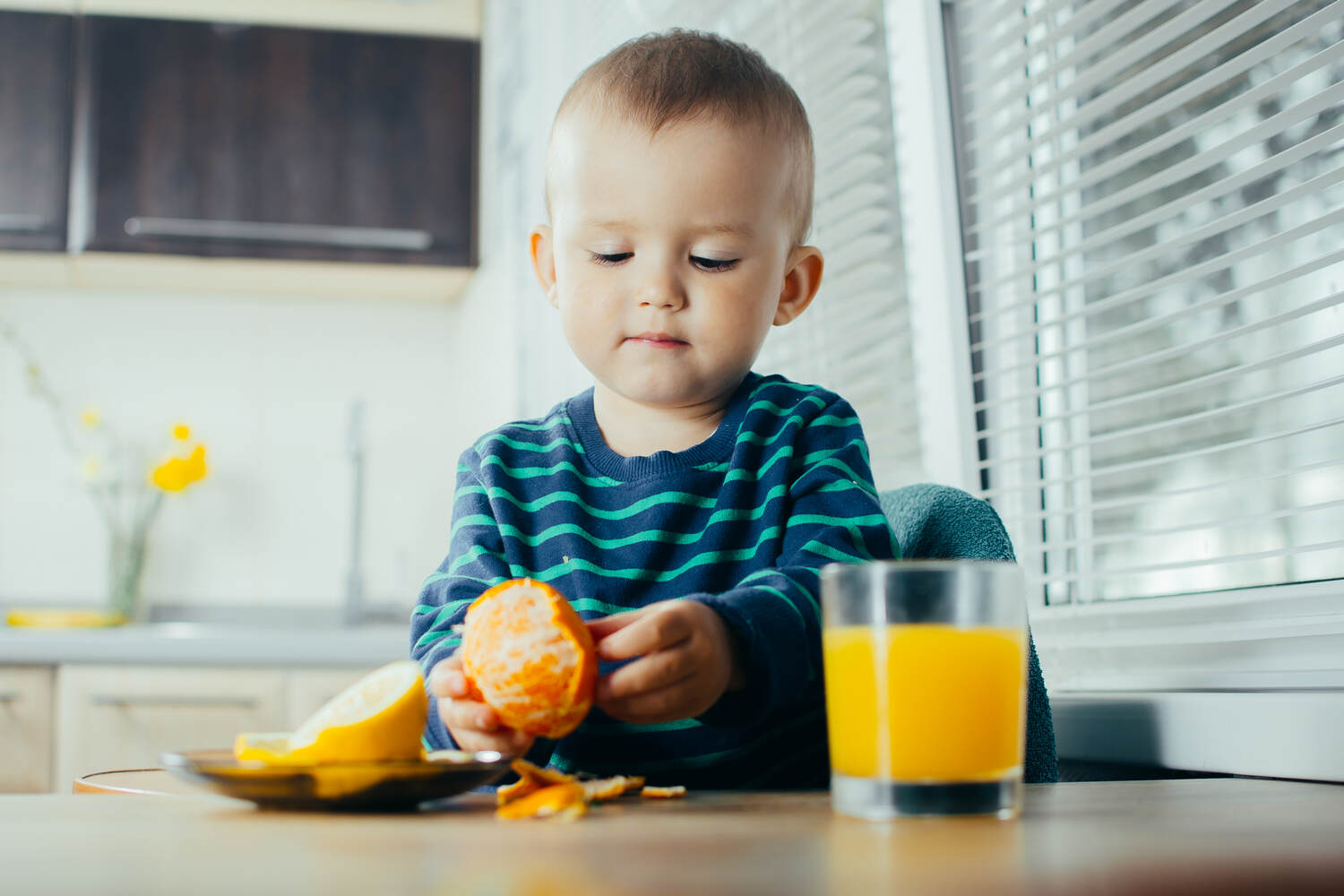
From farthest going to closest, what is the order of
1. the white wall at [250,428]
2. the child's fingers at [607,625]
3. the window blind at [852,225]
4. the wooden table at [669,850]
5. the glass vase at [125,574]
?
the white wall at [250,428] < the glass vase at [125,574] < the window blind at [852,225] < the child's fingers at [607,625] < the wooden table at [669,850]

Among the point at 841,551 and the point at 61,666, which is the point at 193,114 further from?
the point at 841,551

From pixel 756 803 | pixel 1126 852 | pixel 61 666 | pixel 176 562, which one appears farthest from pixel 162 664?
pixel 1126 852

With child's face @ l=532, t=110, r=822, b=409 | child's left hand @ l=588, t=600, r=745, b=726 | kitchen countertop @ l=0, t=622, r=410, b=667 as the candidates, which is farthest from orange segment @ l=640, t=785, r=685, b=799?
kitchen countertop @ l=0, t=622, r=410, b=667

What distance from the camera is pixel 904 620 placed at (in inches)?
21.4

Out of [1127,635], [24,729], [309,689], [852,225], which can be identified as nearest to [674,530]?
[1127,635]

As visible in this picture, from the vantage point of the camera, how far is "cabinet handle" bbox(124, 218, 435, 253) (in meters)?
2.73

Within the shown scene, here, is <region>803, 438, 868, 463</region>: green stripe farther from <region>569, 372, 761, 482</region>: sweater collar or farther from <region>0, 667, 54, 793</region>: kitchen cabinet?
<region>0, 667, 54, 793</region>: kitchen cabinet

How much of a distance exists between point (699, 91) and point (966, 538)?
0.41 metres

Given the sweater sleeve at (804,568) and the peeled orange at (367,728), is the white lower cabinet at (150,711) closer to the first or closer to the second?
the sweater sleeve at (804,568)

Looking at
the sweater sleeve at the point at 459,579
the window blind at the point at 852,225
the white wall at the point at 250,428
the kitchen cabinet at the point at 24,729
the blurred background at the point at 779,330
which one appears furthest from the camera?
the white wall at the point at 250,428

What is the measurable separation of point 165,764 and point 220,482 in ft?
8.55

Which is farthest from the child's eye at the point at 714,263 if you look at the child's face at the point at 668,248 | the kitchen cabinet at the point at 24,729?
the kitchen cabinet at the point at 24,729

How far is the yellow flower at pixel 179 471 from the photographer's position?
280cm

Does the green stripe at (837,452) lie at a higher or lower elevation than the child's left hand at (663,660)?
higher
